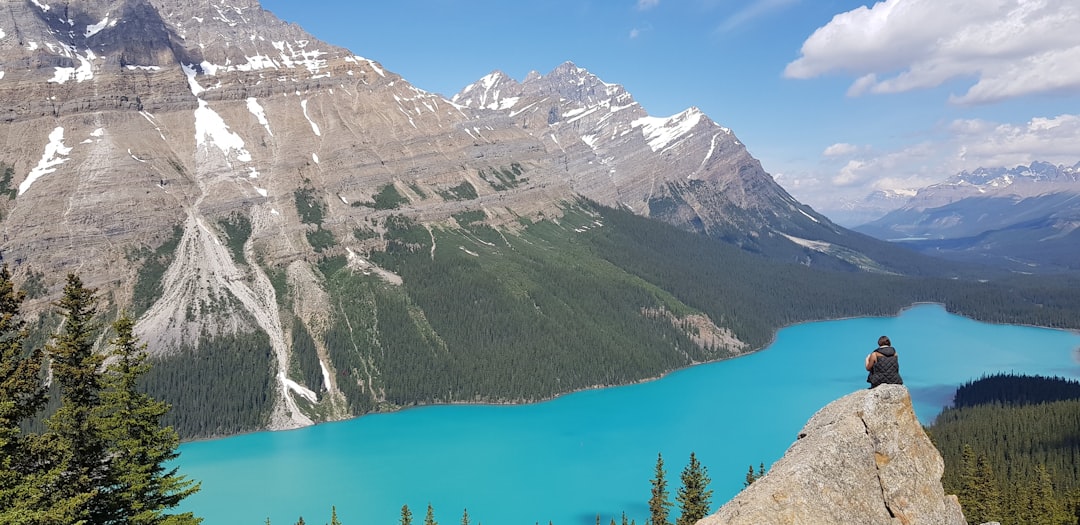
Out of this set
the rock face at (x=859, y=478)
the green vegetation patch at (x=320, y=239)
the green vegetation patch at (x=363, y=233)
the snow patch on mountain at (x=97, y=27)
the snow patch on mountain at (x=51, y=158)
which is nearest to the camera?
the rock face at (x=859, y=478)

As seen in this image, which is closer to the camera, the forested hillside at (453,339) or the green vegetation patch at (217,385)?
the green vegetation patch at (217,385)

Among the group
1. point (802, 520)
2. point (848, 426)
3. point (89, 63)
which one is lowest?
point (802, 520)

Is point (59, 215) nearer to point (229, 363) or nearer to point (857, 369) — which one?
point (229, 363)

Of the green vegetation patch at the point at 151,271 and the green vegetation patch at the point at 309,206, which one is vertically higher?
the green vegetation patch at the point at 309,206

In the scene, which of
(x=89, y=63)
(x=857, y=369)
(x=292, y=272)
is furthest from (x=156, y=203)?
(x=857, y=369)

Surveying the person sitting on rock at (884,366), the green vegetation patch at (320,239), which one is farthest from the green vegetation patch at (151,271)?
the person sitting on rock at (884,366)

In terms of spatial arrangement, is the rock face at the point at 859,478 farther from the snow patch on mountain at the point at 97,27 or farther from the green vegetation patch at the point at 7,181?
the snow patch on mountain at the point at 97,27
